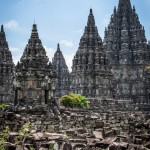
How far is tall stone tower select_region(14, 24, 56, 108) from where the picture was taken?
4556 cm

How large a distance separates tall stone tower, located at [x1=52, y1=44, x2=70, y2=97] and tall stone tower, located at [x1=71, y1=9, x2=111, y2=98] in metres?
15.6

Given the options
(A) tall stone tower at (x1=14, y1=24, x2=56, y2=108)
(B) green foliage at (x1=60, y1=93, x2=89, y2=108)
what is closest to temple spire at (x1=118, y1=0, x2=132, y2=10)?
(B) green foliage at (x1=60, y1=93, x2=89, y2=108)

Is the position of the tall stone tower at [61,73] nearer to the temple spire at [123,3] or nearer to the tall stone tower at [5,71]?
the tall stone tower at [5,71]

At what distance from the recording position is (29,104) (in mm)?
45312

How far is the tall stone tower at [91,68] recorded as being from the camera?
6694cm

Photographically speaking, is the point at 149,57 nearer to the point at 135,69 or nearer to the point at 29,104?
the point at 135,69

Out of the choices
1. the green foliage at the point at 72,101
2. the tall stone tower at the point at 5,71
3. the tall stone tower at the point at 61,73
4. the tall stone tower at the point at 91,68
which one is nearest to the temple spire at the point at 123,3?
the tall stone tower at the point at 91,68

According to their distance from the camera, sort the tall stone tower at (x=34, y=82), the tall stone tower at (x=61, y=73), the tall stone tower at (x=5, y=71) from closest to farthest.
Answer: the tall stone tower at (x=34, y=82) → the tall stone tower at (x=5, y=71) → the tall stone tower at (x=61, y=73)

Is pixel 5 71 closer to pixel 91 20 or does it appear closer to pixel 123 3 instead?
pixel 91 20

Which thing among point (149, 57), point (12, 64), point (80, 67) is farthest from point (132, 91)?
point (12, 64)

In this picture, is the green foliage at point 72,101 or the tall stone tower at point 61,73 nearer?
the green foliage at point 72,101

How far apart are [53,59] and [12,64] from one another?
58.7ft

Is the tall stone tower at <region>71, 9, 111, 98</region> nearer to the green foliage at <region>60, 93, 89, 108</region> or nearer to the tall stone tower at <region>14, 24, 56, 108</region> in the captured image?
the green foliage at <region>60, 93, 89, 108</region>

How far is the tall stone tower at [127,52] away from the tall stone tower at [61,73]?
43.2ft
